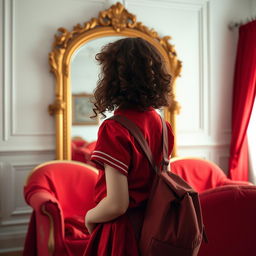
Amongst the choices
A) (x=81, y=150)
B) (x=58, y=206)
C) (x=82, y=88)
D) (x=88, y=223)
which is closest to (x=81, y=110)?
(x=82, y=88)

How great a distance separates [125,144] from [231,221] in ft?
1.96

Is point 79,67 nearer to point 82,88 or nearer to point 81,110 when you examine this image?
point 82,88

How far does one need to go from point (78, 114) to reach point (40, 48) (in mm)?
710

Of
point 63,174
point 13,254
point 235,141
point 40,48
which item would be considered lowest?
point 13,254

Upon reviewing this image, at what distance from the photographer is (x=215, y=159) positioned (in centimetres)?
359

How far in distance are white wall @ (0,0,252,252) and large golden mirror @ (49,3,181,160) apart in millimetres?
97

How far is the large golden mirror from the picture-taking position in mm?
3002

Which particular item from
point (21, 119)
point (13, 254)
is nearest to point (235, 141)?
point (21, 119)

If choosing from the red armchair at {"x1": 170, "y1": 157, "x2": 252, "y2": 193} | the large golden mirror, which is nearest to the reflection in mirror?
the large golden mirror

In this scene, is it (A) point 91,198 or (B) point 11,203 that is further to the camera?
(B) point 11,203

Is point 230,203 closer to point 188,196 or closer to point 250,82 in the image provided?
point 188,196

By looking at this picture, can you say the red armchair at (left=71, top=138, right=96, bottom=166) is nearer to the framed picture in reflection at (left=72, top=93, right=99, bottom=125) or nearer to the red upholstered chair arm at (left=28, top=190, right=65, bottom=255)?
the framed picture in reflection at (left=72, top=93, right=99, bottom=125)

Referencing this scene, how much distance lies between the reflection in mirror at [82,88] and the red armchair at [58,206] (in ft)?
1.40

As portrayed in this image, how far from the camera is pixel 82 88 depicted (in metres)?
3.11
